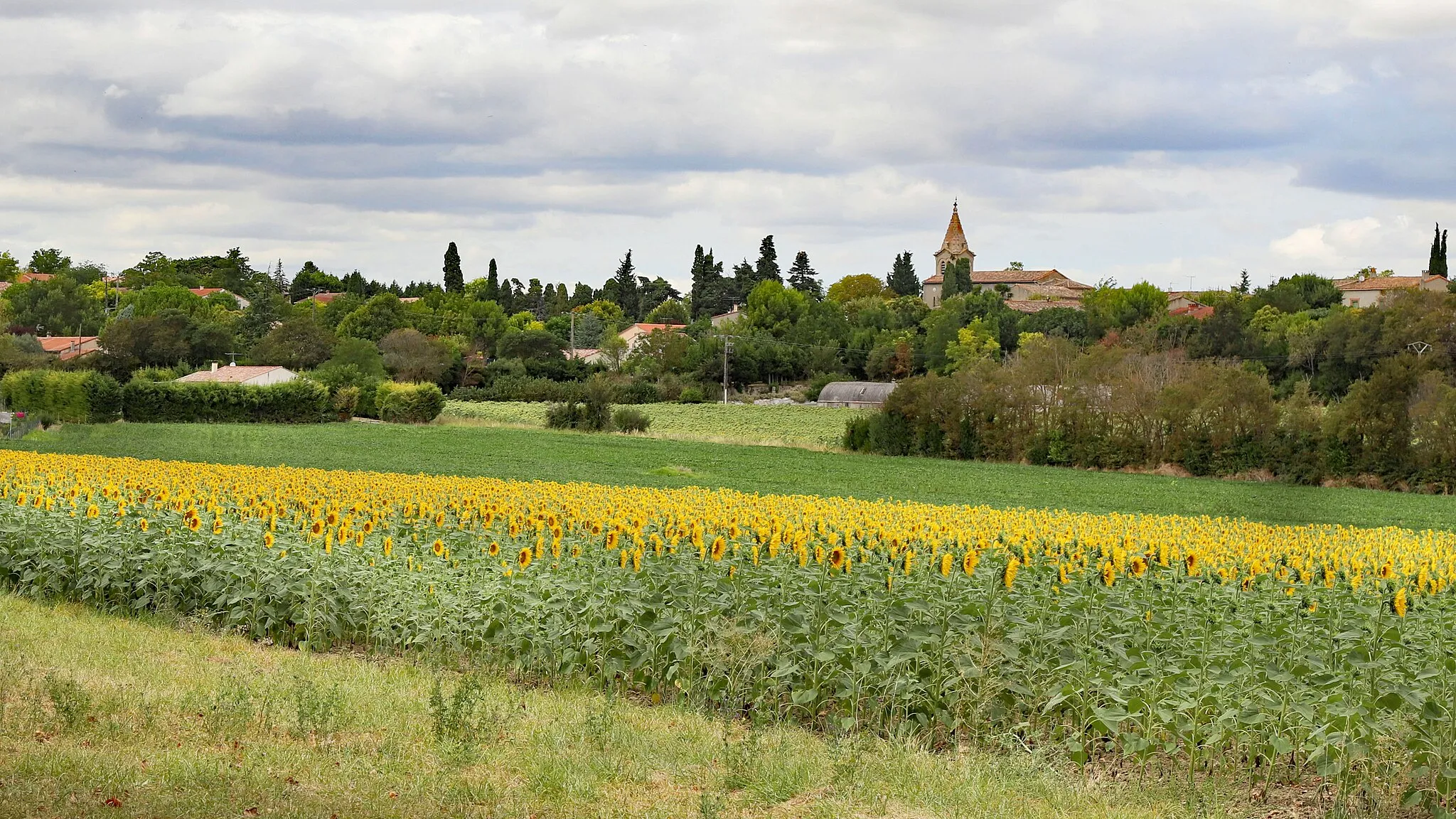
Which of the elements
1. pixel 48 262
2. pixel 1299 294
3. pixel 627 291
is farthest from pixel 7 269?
pixel 1299 294

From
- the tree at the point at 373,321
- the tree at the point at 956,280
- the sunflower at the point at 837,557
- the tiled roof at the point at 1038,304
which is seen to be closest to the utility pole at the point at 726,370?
the tree at the point at 373,321

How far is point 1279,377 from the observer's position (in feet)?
226

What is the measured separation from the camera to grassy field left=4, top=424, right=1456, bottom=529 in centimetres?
2883

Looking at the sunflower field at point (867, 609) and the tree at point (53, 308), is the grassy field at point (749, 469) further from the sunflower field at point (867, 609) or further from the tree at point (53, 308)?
the tree at point (53, 308)

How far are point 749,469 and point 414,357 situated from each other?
179 feet

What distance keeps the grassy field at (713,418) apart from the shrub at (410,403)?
2.39 meters

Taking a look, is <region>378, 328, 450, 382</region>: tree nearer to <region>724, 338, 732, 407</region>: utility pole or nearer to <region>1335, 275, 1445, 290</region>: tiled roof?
<region>724, 338, 732, 407</region>: utility pole

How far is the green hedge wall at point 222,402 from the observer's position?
194 feet

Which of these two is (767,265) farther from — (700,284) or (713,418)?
(713,418)

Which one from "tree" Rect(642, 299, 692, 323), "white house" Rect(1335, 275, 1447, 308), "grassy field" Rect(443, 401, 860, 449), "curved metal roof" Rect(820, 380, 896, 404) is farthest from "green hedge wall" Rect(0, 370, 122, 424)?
"white house" Rect(1335, 275, 1447, 308)

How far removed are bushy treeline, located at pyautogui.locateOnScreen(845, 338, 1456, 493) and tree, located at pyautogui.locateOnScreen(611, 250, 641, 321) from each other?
351 ft

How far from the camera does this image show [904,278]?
147 meters

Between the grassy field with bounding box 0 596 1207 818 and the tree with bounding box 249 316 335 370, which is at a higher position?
the tree with bounding box 249 316 335 370

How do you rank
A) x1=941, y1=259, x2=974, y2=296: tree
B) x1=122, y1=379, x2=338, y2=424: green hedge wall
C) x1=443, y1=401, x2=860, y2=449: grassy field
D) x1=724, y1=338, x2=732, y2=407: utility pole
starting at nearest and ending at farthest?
x1=122, y1=379, x2=338, y2=424: green hedge wall
x1=443, y1=401, x2=860, y2=449: grassy field
x1=724, y1=338, x2=732, y2=407: utility pole
x1=941, y1=259, x2=974, y2=296: tree
